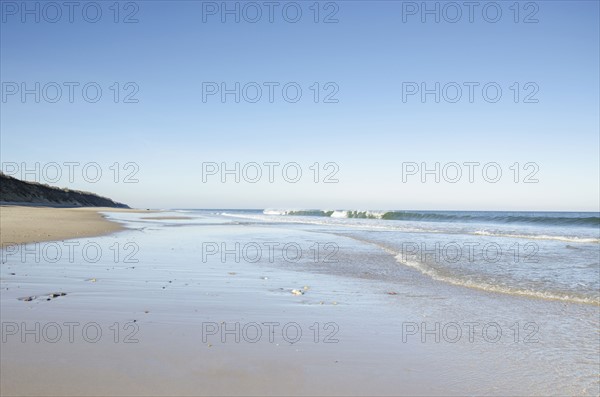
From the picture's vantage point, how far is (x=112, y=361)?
3.60m

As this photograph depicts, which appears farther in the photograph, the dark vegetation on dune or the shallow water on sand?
the dark vegetation on dune

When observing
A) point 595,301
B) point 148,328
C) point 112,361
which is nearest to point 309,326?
point 148,328

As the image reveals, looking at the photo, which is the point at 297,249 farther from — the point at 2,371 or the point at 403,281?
the point at 2,371

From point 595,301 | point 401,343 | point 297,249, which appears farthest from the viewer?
point 297,249

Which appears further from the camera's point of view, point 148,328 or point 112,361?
point 148,328

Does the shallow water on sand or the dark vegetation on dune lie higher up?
the dark vegetation on dune

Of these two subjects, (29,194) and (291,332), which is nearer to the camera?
(291,332)

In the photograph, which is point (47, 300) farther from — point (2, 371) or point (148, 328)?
point (2, 371)

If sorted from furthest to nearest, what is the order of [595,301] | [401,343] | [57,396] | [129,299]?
[595,301] < [129,299] < [401,343] < [57,396]

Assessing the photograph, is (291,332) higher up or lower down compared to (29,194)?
lower down

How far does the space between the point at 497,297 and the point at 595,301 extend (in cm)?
Answer: 138

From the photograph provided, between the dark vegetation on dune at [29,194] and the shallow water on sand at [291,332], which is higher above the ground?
the dark vegetation on dune at [29,194]

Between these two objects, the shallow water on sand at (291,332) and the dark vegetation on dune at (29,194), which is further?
the dark vegetation on dune at (29,194)

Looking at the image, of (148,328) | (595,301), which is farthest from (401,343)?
(595,301)
